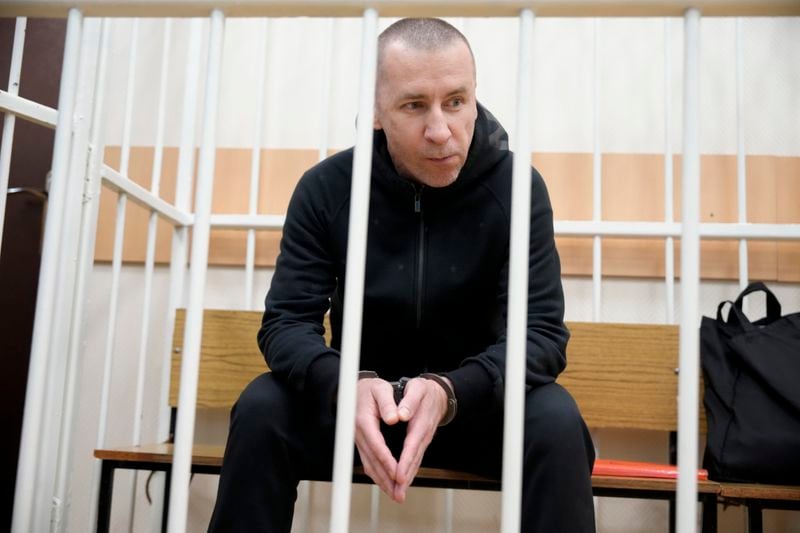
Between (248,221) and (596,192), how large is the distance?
83 centimetres

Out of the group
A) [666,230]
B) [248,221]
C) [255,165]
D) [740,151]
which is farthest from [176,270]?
[740,151]

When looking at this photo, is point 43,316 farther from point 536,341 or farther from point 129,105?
point 129,105

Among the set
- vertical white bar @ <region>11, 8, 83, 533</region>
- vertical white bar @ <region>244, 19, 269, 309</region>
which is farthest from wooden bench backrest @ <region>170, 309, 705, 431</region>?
vertical white bar @ <region>11, 8, 83, 533</region>

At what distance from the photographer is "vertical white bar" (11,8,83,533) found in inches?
26.8

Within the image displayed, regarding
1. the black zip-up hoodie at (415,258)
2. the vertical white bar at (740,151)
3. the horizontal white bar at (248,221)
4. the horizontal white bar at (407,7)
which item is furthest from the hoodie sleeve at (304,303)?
the vertical white bar at (740,151)

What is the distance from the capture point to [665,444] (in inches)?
65.6

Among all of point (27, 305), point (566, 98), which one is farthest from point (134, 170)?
point (566, 98)

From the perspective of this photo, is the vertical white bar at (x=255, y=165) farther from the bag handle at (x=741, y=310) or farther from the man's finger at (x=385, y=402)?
the bag handle at (x=741, y=310)

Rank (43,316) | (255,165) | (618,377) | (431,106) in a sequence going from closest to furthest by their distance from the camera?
(43,316), (431,106), (618,377), (255,165)

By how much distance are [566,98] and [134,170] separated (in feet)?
3.65

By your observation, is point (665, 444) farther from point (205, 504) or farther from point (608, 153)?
point (205, 504)

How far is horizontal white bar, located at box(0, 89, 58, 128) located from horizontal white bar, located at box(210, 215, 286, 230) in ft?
2.14

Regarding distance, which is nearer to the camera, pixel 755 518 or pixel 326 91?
pixel 755 518

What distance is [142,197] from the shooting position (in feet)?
4.82
